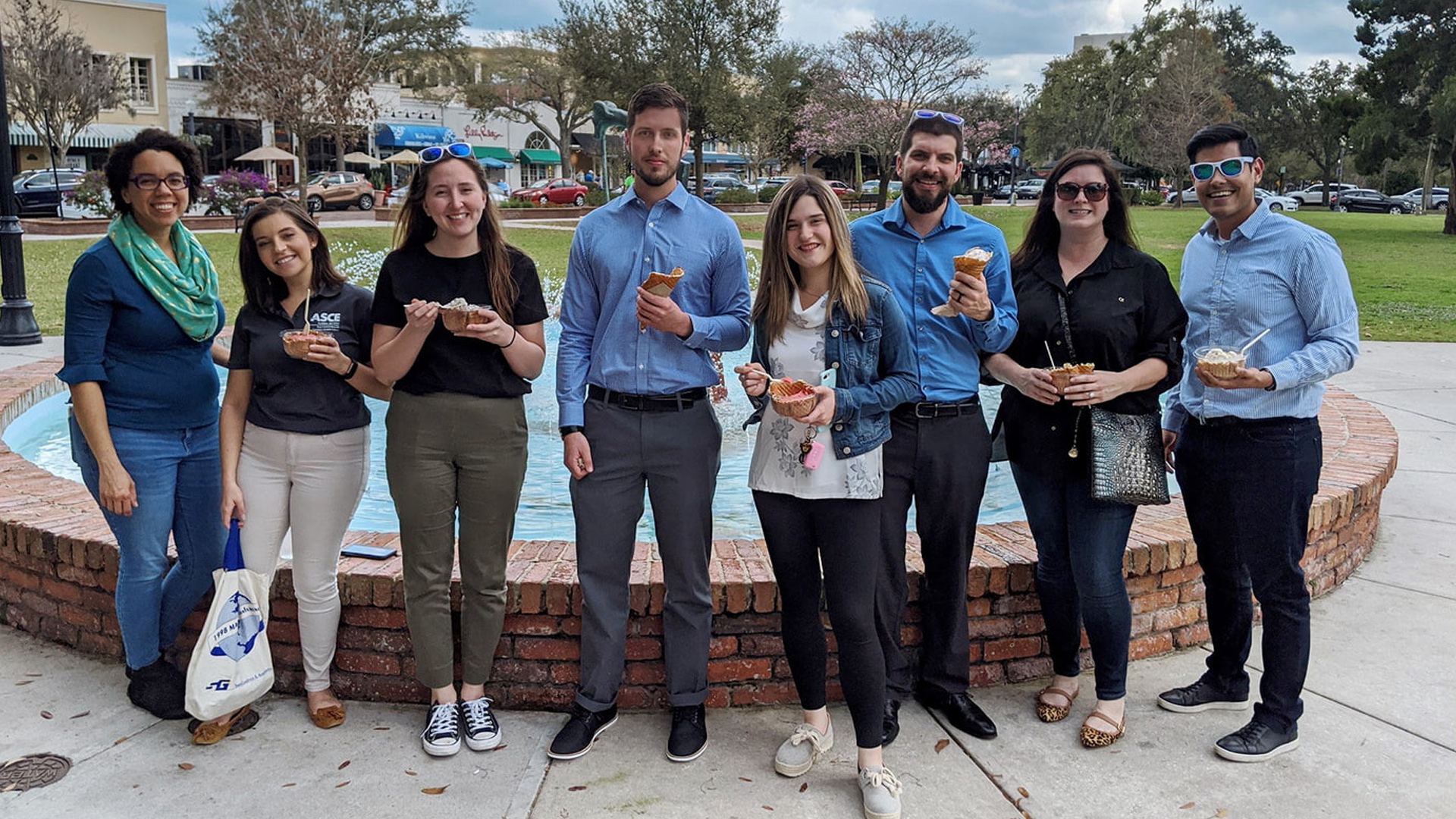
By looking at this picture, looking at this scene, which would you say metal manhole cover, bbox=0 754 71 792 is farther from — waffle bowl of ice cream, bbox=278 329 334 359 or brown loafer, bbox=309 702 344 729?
waffle bowl of ice cream, bbox=278 329 334 359

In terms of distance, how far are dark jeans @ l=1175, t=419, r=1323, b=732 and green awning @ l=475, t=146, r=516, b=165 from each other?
2150 inches

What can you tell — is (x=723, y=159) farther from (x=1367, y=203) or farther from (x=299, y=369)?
(x=299, y=369)

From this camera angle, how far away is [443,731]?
3.19m

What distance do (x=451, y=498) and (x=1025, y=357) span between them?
187 centimetres

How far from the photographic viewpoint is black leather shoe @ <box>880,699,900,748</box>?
3.23 metres

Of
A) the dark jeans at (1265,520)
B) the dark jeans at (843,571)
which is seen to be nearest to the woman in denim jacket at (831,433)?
the dark jeans at (843,571)

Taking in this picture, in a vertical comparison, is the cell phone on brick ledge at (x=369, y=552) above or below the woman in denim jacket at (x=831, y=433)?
below

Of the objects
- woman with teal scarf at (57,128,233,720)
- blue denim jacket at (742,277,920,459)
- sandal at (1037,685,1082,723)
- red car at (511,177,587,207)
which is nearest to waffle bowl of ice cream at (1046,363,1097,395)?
blue denim jacket at (742,277,920,459)

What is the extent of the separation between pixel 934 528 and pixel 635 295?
1189 mm

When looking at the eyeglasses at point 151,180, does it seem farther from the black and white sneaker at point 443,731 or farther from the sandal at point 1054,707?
the sandal at point 1054,707

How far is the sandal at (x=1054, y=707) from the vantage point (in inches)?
134

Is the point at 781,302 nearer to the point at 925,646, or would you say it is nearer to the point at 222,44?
the point at 925,646

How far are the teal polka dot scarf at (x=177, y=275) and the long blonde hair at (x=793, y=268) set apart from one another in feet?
5.85

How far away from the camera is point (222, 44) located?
31.4m
